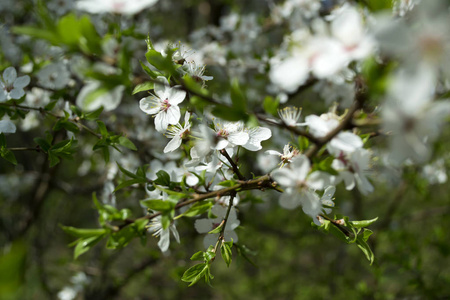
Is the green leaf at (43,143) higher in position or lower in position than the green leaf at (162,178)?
lower

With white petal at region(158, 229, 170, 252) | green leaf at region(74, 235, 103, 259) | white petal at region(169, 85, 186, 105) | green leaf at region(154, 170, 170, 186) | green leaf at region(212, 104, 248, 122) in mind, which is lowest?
white petal at region(158, 229, 170, 252)

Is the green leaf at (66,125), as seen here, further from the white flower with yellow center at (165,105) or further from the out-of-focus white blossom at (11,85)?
the white flower with yellow center at (165,105)

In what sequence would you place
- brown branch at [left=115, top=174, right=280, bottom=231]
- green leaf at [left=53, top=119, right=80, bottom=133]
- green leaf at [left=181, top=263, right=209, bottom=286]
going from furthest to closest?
green leaf at [left=53, top=119, right=80, bottom=133] → green leaf at [left=181, top=263, right=209, bottom=286] → brown branch at [left=115, top=174, right=280, bottom=231]

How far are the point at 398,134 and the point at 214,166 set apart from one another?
1.74 ft

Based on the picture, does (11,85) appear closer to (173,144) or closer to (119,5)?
(173,144)

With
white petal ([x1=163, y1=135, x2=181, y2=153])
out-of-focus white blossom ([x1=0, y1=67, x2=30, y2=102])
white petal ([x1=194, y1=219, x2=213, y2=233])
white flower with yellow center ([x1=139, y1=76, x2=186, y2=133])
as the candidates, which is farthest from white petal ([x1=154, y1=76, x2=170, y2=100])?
out-of-focus white blossom ([x1=0, y1=67, x2=30, y2=102])

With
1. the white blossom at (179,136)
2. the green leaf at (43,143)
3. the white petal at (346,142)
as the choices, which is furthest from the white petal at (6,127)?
the white petal at (346,142)

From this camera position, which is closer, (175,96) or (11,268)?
(11,268)

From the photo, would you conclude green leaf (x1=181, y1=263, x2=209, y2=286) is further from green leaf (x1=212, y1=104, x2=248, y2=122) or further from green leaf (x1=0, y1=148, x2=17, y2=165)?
green leaf (x1=0, y1=148, x2=17, y2=165)

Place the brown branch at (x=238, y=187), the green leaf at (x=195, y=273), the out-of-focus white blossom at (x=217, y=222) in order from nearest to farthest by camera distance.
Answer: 1. the brown branch at (x=238, y=187)
2. the green leaf at (x=195, y=273)
3. the out-of-focus white blossom at (x=217, y=222)

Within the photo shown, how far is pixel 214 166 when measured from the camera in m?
0.95

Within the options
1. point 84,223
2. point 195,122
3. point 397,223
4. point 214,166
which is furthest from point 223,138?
point 84,223

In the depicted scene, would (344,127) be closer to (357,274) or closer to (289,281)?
(289,281)

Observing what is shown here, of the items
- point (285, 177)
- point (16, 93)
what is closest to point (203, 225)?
point (285, 177)
